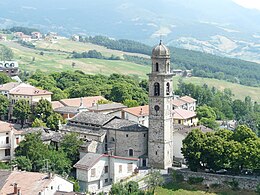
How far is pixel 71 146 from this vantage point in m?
61.0

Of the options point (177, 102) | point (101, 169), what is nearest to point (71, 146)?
point (101, 169)

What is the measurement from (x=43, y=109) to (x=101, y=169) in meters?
22.7

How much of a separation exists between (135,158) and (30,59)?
143225mm

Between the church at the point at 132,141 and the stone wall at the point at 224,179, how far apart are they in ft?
11.8

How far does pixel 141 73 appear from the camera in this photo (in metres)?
197

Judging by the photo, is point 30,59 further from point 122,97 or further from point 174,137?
point 174,137

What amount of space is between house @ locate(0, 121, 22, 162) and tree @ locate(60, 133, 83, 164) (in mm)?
5394

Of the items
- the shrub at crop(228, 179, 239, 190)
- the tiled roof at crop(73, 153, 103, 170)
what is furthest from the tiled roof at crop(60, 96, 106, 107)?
the shrub at crop(228, 179, 239, 190)

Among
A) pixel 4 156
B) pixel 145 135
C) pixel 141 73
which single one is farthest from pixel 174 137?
pixel 141 73

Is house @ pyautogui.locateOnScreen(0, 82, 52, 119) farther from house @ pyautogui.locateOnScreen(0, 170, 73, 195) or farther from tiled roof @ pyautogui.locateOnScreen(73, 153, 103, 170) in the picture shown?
house @ pyautogui.locateOnScreen(0, 170, 73, 195)

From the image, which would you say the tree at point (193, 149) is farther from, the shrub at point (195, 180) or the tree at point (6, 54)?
the tree at point (6, 54)

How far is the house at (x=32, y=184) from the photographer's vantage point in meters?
47.3

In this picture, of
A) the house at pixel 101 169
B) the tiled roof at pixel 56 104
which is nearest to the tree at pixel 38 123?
the tiled roof at pixel 56 104

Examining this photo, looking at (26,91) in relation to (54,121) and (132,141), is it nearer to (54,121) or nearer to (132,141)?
(54,121)
